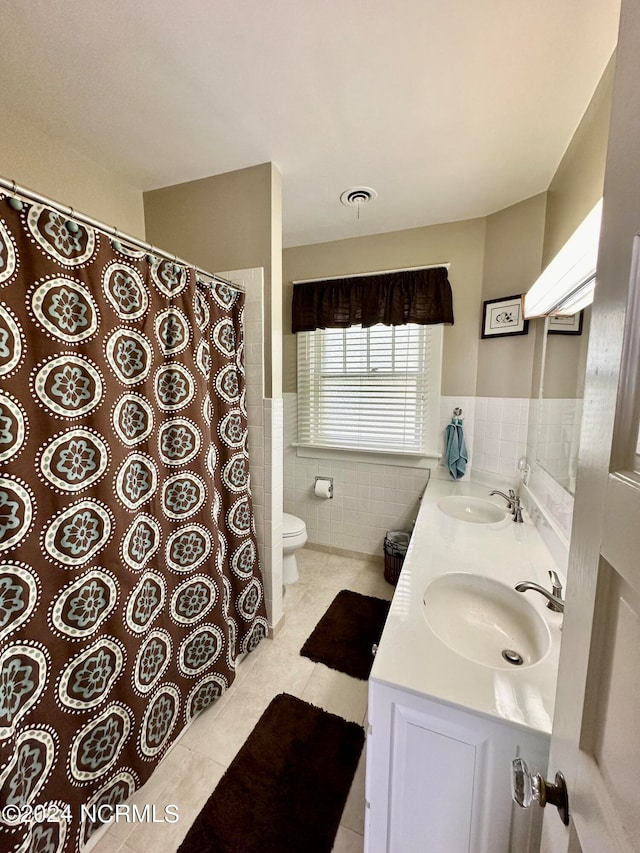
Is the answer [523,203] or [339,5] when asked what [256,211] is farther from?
[523,203]

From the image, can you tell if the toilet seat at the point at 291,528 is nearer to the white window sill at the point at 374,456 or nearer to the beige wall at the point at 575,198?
the white window sill at the point at 374,456

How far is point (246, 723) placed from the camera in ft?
4.38

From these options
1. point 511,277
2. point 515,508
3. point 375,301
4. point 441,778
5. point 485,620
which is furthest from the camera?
point 375,301

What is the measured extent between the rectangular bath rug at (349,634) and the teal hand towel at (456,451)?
3.14 ft

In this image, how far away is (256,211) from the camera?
1574 mm

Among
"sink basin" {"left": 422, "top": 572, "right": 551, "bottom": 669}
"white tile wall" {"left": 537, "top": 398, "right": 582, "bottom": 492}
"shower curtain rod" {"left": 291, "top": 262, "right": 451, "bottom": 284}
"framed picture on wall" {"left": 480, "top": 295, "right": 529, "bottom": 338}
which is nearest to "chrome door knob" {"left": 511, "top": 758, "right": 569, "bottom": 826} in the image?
"sink basin" {"left": 422, "top": 572, "right": 551, "bottom": 669}

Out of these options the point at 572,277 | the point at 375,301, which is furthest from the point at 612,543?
the point at 375,301

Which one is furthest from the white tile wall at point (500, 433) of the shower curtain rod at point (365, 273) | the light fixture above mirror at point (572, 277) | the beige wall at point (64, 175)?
the beige wall at point (64, 175)

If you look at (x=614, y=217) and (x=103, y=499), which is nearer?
(x=614, y=217)

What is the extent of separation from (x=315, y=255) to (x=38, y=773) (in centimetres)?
277

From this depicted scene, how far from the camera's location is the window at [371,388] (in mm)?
2234

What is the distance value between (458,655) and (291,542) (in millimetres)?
1314

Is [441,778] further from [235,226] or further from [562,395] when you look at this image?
[235,226]

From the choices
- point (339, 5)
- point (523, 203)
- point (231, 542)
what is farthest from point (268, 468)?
point (523, 203)
